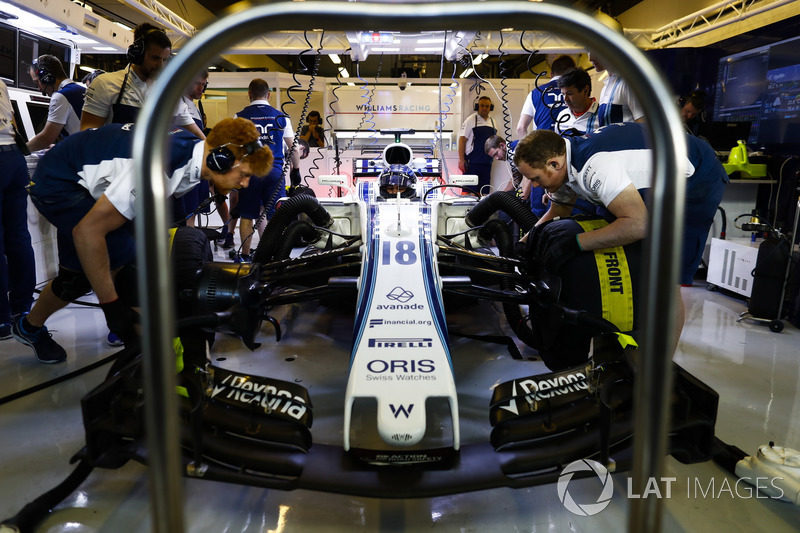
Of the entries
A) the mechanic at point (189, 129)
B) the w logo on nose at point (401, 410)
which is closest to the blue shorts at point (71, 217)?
the mechanic at point (189, 129)

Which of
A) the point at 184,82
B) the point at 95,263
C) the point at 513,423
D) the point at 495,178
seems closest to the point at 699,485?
the point at 513,423

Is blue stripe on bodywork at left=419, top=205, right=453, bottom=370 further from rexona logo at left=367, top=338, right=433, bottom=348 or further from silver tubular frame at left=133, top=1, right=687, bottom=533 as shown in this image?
silver tubular frame at left=133, top=1, right=687, bottom=533

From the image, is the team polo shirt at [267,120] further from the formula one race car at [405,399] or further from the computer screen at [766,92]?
the computer screen at [766,92]

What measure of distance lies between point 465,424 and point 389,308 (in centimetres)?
57

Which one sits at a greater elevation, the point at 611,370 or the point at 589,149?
the point at 589,149

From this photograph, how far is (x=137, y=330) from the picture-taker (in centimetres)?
193

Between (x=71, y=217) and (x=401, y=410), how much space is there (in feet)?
5.63

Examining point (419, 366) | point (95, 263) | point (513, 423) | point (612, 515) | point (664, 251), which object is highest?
point (664, 251)

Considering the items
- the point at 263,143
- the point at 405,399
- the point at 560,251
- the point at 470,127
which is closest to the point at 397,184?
the point at 560,251

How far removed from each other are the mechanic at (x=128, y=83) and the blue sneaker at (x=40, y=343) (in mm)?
1137

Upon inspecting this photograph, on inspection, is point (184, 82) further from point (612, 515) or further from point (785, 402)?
point (785, 402)

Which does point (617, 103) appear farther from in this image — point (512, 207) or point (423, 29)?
point (423, 29)

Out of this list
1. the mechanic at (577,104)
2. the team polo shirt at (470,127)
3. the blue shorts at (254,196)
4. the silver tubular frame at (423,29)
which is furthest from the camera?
the team polo shirt at (470,127)

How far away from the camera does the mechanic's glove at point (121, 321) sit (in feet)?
6.34
